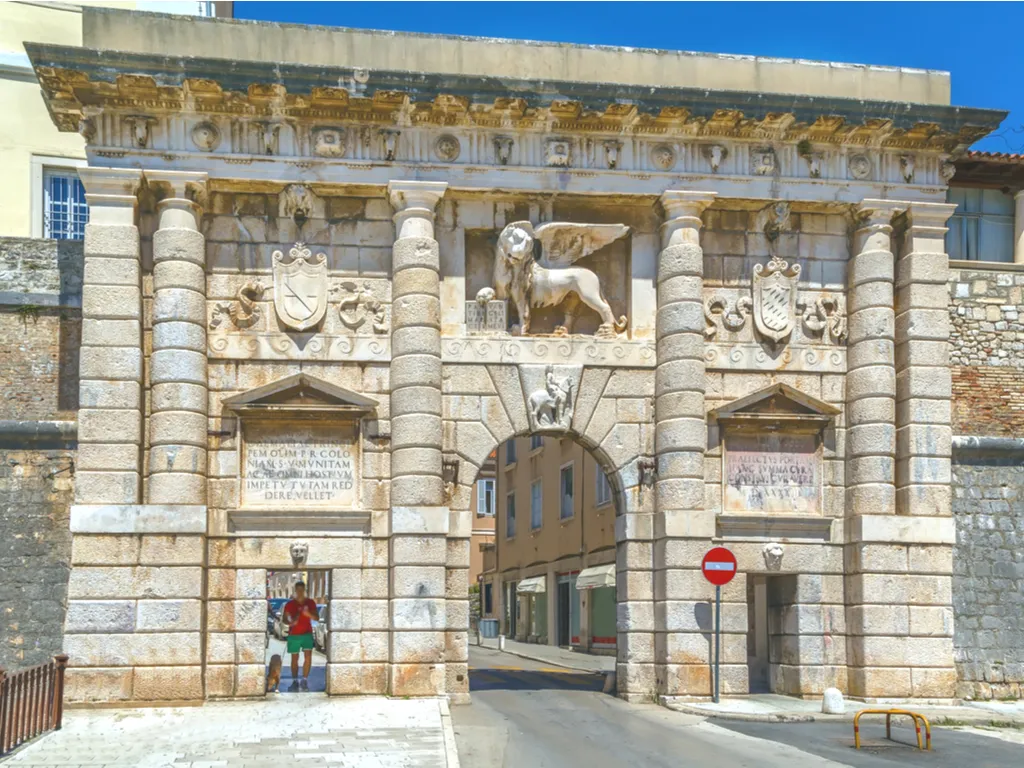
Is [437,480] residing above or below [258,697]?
above

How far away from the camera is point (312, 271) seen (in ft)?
70.0

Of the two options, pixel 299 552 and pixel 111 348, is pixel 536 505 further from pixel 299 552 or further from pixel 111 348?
pixel 111 348

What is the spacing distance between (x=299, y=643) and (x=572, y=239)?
24.5 feet

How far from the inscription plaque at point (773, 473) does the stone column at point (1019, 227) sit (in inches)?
329

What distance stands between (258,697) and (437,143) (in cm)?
856

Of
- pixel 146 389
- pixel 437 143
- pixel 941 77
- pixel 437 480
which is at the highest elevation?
pixel 941 77

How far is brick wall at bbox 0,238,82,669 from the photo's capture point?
2133 centimetres

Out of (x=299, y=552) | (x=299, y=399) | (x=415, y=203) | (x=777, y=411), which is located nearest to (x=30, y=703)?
(x=299, y=552)

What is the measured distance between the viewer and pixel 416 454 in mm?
20781

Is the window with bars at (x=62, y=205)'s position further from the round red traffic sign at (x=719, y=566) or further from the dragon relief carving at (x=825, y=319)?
the round red traffic sign at (x=719, y=566)

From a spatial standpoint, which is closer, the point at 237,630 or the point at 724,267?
the point at 237,630

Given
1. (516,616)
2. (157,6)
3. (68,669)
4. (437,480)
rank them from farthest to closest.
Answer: (516,616), (157,6), (437,480), (68,669)

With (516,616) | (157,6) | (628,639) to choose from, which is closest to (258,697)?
(628,639)

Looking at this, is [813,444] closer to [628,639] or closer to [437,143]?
[628,639]
